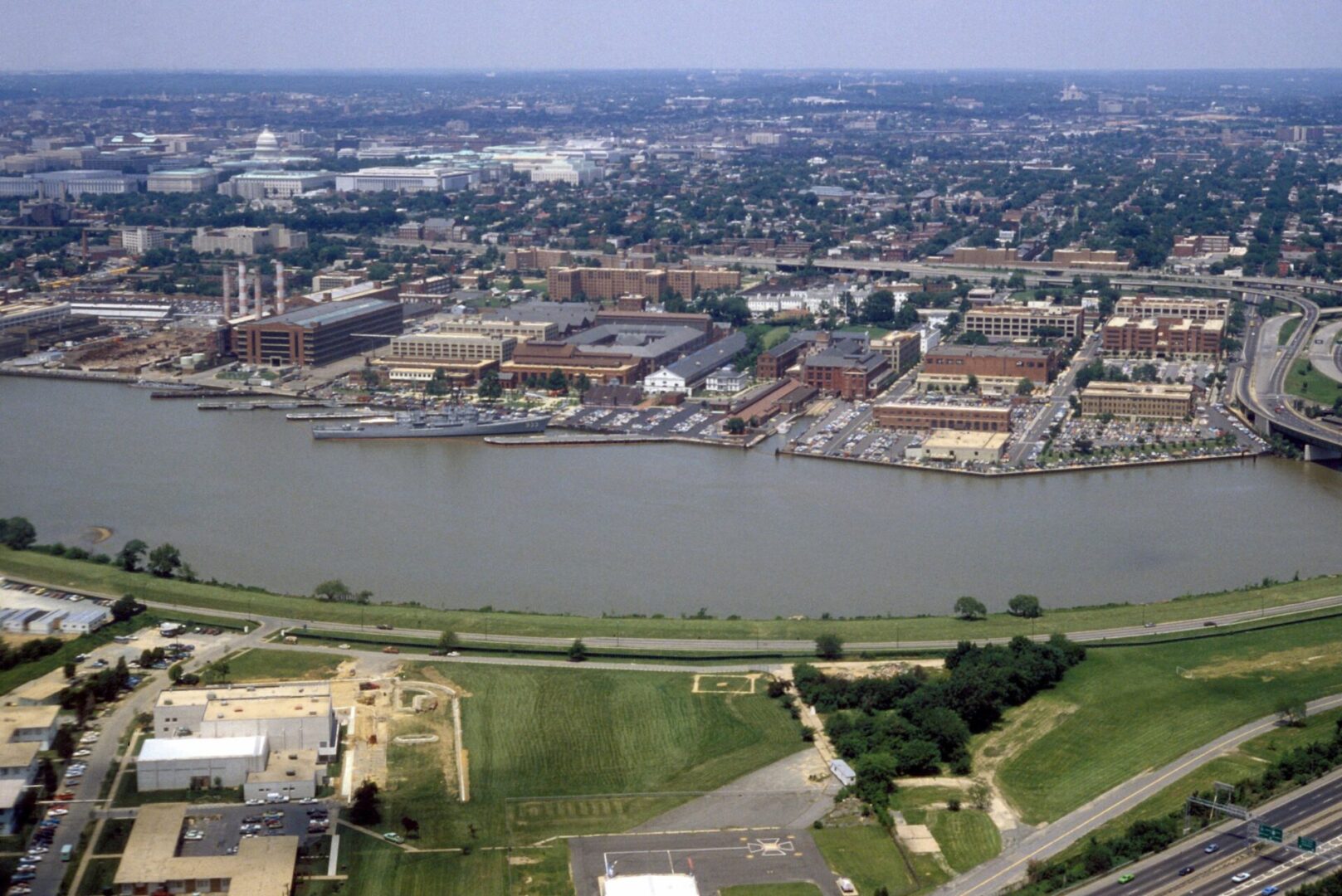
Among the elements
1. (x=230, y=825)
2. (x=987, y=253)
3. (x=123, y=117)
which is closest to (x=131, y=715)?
(x=230, y=825)

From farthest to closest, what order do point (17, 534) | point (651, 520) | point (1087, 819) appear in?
point (651, 520) < point (17, 534) < point (1087, 819)

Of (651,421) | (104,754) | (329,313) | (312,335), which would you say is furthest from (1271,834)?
(329,313)

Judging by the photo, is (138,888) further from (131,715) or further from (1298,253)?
(1298,253)

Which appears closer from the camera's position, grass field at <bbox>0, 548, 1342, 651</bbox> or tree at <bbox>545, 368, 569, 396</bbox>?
grass field at <bbox>0, 548, 1342, 651</bbox>

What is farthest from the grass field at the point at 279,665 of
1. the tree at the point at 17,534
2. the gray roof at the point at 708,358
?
the gray roof at the point at 708,358

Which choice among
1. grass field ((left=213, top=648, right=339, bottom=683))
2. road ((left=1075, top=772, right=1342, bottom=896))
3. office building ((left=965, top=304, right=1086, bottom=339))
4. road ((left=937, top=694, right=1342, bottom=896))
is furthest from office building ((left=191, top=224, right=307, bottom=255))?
road ((left=1075, top=772, right=1342, bottom=896))

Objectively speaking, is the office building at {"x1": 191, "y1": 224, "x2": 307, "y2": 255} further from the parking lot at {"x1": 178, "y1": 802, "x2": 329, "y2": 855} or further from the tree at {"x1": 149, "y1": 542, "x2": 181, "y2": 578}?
the parking lot at {"x1": 178, "y1": 802, "x2": 329, "y2": 855}

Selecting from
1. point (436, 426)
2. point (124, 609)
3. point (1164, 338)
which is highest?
point (1164, 338)

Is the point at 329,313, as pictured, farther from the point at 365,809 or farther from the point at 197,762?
the point at 365,809
